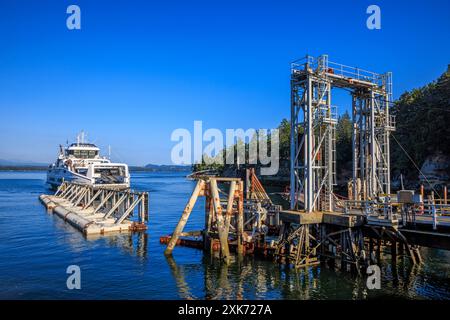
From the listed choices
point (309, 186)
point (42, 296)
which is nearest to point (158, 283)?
point (42, 296)

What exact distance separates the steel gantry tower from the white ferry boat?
44534 millimetres

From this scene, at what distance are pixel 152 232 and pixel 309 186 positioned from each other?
19.4 m

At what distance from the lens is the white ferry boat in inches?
2667

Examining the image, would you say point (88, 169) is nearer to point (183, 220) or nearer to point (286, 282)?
point (183, 220)

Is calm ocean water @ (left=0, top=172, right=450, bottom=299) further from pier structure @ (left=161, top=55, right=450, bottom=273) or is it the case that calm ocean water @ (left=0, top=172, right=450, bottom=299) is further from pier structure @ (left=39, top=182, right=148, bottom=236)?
pier structure @ (left=39, top=182, right=148, bottom=236)

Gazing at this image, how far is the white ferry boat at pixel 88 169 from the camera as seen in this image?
67.8 meters

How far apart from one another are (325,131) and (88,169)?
183 ft

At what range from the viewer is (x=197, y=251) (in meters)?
Result: 27.3

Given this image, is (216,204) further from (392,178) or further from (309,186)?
(392,178)

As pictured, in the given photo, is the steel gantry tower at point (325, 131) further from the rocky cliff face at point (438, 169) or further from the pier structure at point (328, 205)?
the rocky cliff face at point (438, 169)

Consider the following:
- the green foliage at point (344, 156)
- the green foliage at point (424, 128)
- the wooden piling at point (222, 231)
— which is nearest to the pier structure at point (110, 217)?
the wooden piling at point (222, 231)

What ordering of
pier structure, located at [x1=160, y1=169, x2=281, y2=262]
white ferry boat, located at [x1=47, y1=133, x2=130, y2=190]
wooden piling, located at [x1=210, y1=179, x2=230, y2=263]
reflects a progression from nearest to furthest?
1. wooden piling, located at [x1=210, y1=179, x2=230, y2=263]
2. pier structure, located at [x1=160, y1=169, x2=281, y2=262]
3. white ferry boat, located at [x1=47, y1=133, x2=130, y2=190]

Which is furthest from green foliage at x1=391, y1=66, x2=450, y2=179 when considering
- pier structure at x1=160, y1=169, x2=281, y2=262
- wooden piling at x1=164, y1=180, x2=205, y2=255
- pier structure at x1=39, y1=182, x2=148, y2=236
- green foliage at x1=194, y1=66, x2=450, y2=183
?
pier structure at x1=39, y1=182, x2=148, y2=236

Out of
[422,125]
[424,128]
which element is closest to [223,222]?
[424,128]
